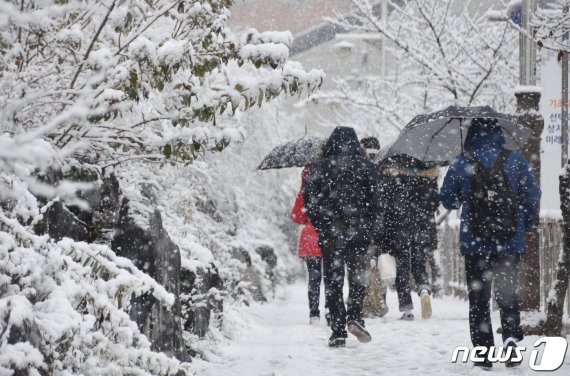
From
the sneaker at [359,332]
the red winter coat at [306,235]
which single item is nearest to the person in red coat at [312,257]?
the red winter coat at [306,235]

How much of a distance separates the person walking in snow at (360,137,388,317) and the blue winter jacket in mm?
3509

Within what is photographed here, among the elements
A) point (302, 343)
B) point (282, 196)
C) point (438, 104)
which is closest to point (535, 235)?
→ point (302, 343)

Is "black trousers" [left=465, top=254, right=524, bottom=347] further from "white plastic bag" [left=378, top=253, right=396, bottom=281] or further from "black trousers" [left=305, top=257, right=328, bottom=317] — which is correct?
"black trousers" [left=305, top=257, right=328, bottom=317]

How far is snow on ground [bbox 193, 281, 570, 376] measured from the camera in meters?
5.92

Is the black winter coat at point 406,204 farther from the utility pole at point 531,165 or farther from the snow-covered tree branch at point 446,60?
the snow-covered tree branch at point 446,60

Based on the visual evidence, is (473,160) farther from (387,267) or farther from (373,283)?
(373,283)

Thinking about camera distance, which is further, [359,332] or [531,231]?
[531,231]

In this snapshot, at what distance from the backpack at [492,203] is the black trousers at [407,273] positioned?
3533mm


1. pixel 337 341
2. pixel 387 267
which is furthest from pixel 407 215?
pixel 337 341

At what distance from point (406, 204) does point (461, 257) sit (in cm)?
460

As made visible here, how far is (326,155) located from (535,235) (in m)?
2.28

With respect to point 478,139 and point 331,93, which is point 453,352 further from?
point 331,93

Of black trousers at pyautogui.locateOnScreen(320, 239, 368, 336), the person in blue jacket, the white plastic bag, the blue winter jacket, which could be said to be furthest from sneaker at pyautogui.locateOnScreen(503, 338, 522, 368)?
the white plastic bag

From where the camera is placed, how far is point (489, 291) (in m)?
5.76
